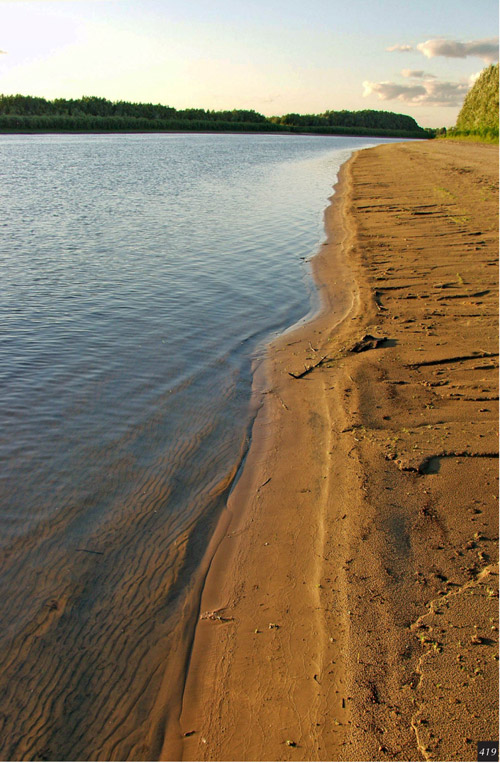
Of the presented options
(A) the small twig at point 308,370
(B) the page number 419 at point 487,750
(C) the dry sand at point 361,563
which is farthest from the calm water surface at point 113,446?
(B) the page number 419 at point 487,750

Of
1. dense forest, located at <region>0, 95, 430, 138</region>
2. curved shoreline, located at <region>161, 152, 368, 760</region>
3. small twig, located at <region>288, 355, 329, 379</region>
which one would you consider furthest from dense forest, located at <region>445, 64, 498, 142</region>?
dense forest, located at <region>0, 95, 430, 138</region>

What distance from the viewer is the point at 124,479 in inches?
201

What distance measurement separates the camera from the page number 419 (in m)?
2.51

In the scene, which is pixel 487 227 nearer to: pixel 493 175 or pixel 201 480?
pixel 493 175

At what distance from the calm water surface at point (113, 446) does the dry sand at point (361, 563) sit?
13.8 inches

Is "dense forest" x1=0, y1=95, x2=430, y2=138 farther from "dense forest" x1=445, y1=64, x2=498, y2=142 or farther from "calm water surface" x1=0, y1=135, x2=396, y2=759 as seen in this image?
"calm water surface" x1=0, y1=135, x2=396, y2=759

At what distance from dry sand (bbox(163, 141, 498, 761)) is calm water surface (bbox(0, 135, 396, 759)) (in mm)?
350

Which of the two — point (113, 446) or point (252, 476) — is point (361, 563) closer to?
point (252, 476)

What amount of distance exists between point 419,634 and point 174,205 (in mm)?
19116

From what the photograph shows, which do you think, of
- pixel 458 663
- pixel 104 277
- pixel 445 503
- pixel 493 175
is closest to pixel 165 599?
pixel 458 663

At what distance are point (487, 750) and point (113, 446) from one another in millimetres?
4088

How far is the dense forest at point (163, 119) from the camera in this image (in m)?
80.9

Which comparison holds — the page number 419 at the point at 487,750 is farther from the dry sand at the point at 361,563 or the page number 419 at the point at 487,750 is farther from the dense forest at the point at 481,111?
the dense forest at the point at 481,111

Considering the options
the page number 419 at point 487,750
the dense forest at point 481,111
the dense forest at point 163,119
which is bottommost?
the page number 419 at point 487,750
